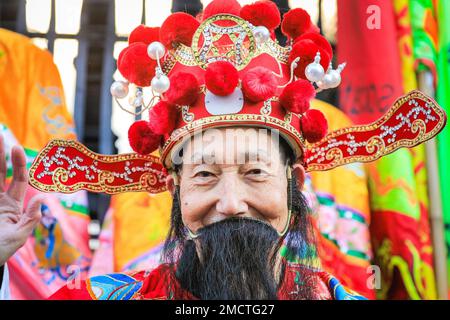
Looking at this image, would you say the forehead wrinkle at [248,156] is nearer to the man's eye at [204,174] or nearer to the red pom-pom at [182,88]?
the man's eye at [204,174]

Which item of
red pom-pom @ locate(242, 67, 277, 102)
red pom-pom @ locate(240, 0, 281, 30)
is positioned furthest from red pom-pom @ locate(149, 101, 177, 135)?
red pom-pom @ locate(240, 0, 281, 30)

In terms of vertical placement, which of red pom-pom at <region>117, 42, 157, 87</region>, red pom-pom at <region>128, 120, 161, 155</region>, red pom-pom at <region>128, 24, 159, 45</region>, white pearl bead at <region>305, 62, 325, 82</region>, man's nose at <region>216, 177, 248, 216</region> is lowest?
man's nose at <region>216, 177, 248, 216</region>

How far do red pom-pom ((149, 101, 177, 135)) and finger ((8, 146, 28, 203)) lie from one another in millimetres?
394

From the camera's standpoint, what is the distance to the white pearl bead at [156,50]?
2.08 metres

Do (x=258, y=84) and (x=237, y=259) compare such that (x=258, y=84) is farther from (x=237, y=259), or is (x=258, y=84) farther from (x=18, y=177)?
(x=18, y=177)

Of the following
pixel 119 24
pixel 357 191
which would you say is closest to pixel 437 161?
pixel 357 191

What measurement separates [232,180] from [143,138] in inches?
13.8

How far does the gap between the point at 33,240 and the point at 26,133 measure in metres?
0.43

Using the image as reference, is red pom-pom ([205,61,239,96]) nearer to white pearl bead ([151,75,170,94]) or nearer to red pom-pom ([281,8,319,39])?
white pearl bead ([151,75,170,94])

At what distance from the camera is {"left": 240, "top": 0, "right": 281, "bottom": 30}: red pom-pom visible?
212 centimetres

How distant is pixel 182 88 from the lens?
204 cm

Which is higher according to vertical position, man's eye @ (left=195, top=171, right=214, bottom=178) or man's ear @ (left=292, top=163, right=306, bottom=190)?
man's ear @ (left=292, top=163, right=306, bottom=190)

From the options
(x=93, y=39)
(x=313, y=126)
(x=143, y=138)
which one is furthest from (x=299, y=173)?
(x=93, y=39)
